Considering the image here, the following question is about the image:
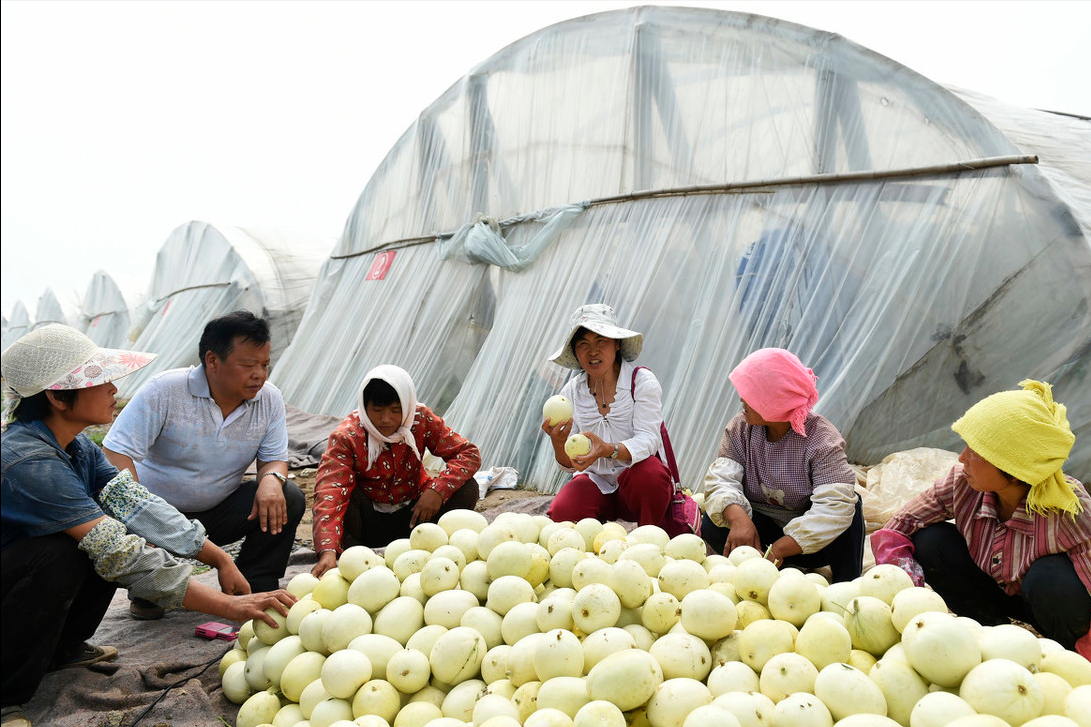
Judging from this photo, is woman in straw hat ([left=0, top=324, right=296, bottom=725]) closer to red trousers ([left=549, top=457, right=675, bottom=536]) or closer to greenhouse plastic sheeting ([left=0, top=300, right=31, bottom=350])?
red trousers ([left=549, top=457, right=675, bottom=536])

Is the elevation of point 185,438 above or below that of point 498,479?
above

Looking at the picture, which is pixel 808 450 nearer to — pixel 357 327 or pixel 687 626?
pixel 687 626

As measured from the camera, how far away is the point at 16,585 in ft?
6.81

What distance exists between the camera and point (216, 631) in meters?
2.77

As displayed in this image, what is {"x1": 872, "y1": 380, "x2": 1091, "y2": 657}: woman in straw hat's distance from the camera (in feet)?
7.06

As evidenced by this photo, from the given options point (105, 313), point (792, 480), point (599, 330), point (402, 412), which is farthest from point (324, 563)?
point (105, 313)

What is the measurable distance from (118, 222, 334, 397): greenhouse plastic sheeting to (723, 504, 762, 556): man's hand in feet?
38.2

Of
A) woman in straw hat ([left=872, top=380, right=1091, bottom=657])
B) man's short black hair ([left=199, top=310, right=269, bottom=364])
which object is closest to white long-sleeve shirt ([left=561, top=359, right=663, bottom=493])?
woman in straw hat ([left=872, top=380, right=1091, bottom=657])

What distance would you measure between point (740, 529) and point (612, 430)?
0.82m

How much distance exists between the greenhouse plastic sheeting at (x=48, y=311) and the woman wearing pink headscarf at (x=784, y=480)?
25.5 m

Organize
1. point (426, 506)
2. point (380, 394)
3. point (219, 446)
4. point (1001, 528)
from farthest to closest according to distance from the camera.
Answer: point (426, 506)
point (380, 394)
point (219, 446)
point (1001, 528)

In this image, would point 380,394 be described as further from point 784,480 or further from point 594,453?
point 784,480

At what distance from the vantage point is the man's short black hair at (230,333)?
119 inches

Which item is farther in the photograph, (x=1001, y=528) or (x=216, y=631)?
(x=216, y=631)
